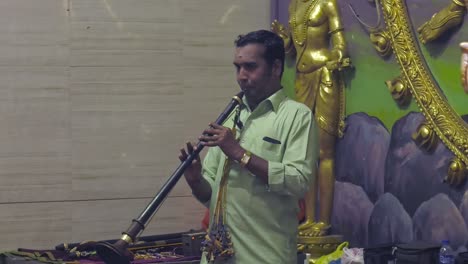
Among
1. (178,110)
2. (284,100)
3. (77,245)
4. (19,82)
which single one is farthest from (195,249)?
(284,100)

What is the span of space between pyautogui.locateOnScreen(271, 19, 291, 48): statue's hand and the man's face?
285 cm

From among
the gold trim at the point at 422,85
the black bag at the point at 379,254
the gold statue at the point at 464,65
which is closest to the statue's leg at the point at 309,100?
the gold trim at the point at 422,85

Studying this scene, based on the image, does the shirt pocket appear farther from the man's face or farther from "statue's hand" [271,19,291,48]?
"statue's hand" [271,19,291,48]

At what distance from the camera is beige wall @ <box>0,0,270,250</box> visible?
6.83 meters

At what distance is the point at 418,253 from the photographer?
5.20 meters

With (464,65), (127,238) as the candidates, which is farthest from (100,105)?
(127,238)

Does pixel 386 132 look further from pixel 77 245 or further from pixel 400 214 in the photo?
pixel 77 245

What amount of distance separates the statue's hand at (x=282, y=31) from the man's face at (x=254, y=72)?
9.36ft

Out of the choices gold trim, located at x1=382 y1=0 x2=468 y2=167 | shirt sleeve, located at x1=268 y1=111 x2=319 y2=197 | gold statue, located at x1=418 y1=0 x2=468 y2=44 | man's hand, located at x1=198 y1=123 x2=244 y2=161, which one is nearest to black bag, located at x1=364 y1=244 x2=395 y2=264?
gold trim, located at x1=382 y1=0 x2=468 y2=167

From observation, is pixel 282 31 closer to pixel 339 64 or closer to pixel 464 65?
pixel 339 64

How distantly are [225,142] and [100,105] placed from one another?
10.9ft

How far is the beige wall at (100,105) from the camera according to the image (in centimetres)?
683

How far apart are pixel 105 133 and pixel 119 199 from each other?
0.47m

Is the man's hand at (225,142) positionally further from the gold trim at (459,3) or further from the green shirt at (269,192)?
the gold trim at (459,3)
